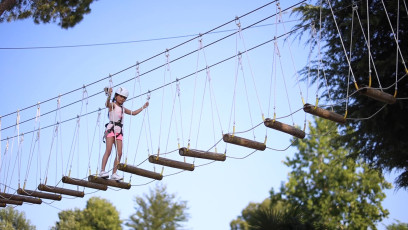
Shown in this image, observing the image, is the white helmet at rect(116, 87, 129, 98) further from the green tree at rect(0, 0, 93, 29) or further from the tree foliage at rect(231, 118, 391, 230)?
the tree foliage at rect(231, 118, 391, 230)

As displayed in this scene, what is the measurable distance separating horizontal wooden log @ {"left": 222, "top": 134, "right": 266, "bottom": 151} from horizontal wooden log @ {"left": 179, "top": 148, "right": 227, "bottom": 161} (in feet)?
2.66

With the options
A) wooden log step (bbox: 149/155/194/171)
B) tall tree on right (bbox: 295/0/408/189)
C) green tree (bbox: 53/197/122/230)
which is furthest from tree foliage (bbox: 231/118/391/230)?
green tree (bbox: 53/197/122/230)

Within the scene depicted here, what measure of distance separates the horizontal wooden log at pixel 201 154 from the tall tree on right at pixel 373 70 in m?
4.16

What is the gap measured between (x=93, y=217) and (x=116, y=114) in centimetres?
4062

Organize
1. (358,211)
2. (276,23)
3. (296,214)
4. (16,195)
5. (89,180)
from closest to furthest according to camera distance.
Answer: (276,23) < (89,180) < (16,195) < (296,214) < (358,211)

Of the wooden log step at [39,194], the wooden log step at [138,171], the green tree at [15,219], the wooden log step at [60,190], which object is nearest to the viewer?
→ the wooden log step at [138,171]

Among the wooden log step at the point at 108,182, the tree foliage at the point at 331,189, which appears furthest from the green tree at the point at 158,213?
the wooden log step at the point at 108,182

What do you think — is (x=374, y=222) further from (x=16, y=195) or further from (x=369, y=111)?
(x=16, y=195)

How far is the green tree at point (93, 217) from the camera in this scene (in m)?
47.3

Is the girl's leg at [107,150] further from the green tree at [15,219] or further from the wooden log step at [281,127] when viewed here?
the green tree at [15,219]

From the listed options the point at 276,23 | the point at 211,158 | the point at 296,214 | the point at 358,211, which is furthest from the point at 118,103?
the point at 358,211

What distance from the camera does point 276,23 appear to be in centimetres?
847

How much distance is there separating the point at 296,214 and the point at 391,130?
2.94 metres

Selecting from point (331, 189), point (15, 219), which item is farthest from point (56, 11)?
point (15, 219)
